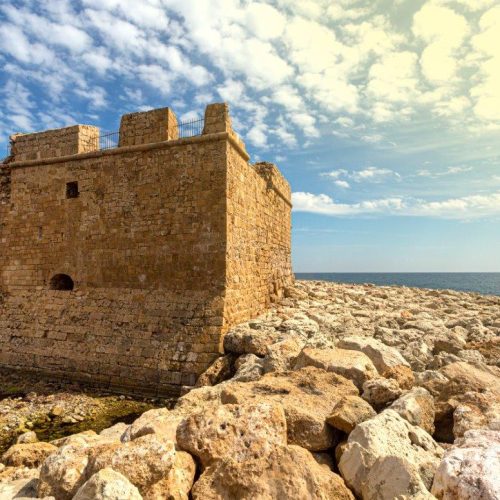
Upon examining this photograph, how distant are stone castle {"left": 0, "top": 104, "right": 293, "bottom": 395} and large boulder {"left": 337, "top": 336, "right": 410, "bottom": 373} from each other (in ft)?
8.98

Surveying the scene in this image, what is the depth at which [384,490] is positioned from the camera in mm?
2465

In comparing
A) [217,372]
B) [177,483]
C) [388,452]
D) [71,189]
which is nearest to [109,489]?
[177,483]

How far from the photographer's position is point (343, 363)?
15.9 ft

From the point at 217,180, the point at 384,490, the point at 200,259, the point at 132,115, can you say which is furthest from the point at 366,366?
the point at 132,115

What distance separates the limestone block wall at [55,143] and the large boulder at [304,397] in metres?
8.32

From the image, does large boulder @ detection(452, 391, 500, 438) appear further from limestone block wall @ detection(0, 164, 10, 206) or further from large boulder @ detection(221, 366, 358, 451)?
limestone block wall @ detection(0, 164, 10, 206)

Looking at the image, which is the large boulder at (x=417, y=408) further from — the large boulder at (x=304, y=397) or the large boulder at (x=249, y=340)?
the large boulder at (x=249, y=340)

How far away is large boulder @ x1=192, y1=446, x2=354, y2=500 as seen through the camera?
7.88 feet

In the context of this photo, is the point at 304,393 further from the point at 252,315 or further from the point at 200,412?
the point at 252,315

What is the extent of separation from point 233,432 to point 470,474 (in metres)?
1.66

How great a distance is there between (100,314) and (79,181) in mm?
3659

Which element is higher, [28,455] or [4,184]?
[4,184]

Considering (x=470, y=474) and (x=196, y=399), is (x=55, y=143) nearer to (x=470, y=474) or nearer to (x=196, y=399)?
(x=196, y=399)

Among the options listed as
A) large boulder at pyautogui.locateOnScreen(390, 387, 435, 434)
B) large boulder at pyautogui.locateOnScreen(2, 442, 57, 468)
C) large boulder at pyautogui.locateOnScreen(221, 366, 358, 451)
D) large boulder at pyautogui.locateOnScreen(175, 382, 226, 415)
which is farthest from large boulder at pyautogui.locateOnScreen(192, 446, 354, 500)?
large boulder at pyautogui.locateOnScreen(2, 442, 57, 468)
